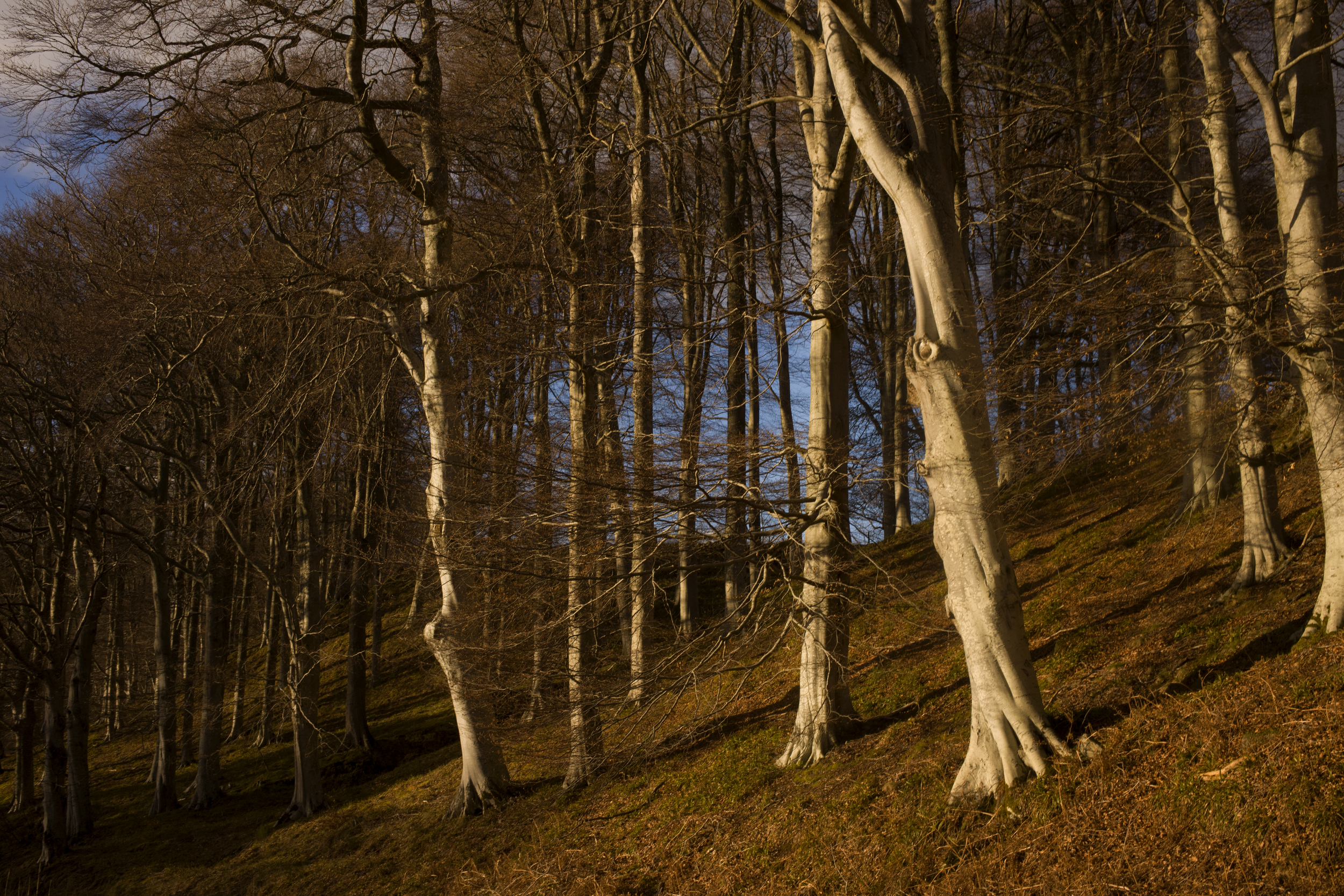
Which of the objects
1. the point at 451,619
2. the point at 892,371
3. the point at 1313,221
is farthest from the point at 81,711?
the point at 1313,221

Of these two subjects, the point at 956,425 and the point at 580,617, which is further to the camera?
the point at 580,617

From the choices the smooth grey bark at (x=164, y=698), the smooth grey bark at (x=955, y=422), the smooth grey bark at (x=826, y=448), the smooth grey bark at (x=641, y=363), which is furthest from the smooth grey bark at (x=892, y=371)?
the smooth grey bark at (x=164, y=698)

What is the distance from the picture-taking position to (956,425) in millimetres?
5941

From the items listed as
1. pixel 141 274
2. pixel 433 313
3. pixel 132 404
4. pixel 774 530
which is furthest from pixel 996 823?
pixel 132 404

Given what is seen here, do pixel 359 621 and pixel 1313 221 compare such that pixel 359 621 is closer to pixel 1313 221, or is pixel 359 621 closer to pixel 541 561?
pixel 541 561

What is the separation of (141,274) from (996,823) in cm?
1247

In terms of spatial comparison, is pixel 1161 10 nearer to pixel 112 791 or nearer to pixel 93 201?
pixel 93 201

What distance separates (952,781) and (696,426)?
142 inches

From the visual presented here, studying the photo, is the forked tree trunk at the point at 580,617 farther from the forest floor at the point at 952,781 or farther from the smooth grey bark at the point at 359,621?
the smooth grey bark at the point at 359,621

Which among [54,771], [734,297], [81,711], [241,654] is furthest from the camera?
[241,654]

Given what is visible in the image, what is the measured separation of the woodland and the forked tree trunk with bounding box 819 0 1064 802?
0.11 ft

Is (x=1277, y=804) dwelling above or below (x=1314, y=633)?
below

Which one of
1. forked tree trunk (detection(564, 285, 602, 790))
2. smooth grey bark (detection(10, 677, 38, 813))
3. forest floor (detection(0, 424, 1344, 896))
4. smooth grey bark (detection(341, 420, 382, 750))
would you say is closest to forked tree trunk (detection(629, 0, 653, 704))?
forked tree trunk (detection(564, 285, 602, 790))

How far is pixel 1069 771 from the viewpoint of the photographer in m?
5.33
